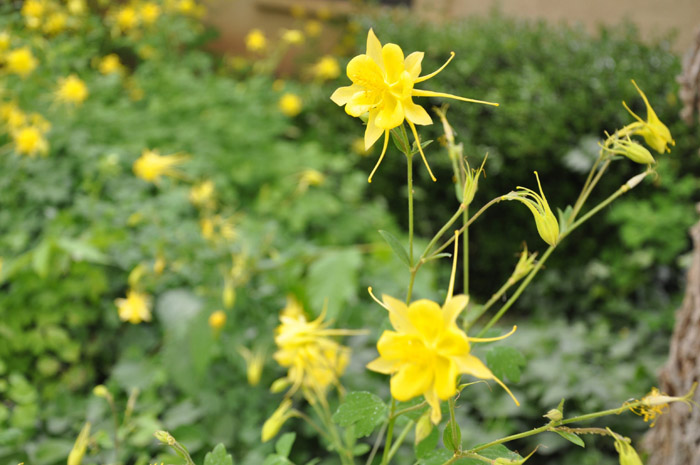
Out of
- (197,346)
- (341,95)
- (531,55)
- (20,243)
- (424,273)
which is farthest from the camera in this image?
(531,55)

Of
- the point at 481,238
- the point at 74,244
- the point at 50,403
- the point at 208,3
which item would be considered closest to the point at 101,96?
the point at 74,244

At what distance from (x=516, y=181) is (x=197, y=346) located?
1859mm

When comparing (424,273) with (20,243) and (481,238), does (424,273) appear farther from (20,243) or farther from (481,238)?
(20,243)


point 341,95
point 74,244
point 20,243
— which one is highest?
point 341,95

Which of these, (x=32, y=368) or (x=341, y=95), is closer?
(x=341, y=95)

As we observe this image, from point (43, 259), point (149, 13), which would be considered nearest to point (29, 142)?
point (43, 259)

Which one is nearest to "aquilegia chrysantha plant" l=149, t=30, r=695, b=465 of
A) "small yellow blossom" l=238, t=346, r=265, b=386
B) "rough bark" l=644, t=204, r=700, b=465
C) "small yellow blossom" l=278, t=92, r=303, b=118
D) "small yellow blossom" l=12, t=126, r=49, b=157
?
"rough bark" l=644, t=204, r=700, b=465

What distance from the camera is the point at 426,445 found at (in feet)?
2.46

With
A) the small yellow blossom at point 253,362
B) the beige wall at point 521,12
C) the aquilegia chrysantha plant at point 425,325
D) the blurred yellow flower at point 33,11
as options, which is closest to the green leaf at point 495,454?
the aquilegia chrysantha plant at point 425,325

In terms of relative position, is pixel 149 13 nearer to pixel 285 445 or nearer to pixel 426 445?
pixel 285 445

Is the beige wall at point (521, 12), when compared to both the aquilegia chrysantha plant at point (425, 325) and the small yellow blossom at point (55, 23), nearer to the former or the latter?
the small yellow blossom at point (55, 23)

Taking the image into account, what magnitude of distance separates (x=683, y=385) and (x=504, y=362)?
0.56 meters

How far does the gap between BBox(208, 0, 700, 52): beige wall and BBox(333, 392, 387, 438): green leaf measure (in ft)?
10.1

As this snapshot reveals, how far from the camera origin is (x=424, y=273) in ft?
6.86
